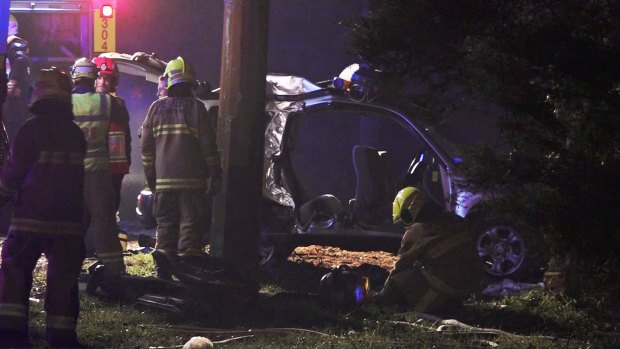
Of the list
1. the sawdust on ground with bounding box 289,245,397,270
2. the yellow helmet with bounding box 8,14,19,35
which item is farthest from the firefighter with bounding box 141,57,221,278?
Result: the yellow helmet with bounding box 8,14,19,35

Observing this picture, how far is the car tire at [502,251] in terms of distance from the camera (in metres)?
10.2

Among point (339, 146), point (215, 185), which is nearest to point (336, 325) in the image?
point (215, 185)

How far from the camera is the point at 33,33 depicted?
1602 cm

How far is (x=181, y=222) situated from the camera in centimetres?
982

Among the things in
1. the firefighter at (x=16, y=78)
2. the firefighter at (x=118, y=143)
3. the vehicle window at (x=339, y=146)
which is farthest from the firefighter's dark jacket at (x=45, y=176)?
the vehicle window at (x=339, y=146)

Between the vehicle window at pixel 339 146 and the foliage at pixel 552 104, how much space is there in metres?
9.46

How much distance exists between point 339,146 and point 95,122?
25.4ft

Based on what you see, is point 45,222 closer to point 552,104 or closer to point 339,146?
point 552,104

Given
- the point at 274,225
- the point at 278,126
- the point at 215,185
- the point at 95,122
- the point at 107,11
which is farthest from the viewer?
the point at 107,11

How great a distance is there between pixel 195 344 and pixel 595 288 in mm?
2322

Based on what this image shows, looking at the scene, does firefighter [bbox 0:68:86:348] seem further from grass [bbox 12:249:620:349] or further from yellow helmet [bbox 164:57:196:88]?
yellow helmet [bbox 164:57:196:88]

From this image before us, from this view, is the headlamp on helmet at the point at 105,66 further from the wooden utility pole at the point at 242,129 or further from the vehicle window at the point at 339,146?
the vehicle window at the point at 339,146

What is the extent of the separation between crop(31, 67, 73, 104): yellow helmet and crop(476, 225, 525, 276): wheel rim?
456 centimetres

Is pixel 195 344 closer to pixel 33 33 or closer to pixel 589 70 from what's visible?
pixel 589 70
